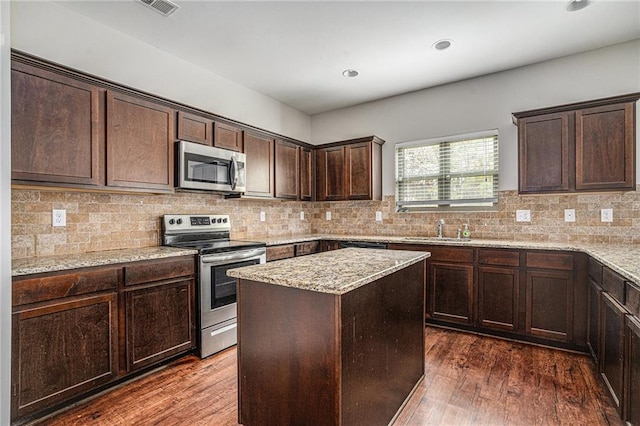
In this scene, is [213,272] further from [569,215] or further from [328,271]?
[569,215]

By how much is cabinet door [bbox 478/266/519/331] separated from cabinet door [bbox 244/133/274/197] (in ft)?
8.17

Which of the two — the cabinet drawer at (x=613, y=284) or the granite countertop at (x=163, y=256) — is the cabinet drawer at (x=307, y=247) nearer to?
the granite countertop at (x=163, y=256)

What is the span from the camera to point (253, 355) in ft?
5.45

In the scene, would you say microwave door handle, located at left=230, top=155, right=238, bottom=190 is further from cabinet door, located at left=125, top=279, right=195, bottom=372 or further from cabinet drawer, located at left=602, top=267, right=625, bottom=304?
cabinet drawer, located at left=602, top=267, right=625, bottom=304

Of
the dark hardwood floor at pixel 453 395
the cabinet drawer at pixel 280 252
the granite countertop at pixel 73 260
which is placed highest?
the granite countertop at pixel 73 260

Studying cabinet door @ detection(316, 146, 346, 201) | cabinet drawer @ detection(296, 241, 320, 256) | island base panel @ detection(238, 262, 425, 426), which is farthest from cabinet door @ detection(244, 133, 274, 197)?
island base panel @ detection(238, 262, 425, 426)

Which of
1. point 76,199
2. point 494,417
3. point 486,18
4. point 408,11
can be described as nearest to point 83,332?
point 76,199

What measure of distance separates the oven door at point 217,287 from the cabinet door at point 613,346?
→ 2.73m

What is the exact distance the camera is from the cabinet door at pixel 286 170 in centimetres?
412

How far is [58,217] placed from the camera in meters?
2.43

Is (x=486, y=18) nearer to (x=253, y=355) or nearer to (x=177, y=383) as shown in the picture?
(x=253, y=355)

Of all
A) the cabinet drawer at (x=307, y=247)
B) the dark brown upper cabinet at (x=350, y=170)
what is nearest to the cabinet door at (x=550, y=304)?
the dark brown upper cabinet at (x=350, y=170)

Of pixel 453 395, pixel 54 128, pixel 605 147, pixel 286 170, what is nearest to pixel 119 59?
pixel 54 128

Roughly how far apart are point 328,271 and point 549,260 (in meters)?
2.35
